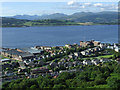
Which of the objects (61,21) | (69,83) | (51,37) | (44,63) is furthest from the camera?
(61,21)

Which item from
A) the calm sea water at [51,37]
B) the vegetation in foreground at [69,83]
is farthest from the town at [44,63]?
the calm sea water at [51,37]

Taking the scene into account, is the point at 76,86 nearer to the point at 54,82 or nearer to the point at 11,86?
the point at 54,82

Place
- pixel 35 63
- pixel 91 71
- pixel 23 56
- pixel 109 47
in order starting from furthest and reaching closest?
pixel 109 47 < pixel 23 56 < pixel 35 63 < pixel 91 71

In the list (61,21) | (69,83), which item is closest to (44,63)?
(69,83)

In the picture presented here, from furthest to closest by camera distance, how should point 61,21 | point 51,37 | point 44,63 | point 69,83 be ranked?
point 61,21 → point 51,37 → point 44,63 → point 69,83

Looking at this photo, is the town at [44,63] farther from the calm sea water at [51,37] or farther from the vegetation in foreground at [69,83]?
the calm sea water at [51,37]

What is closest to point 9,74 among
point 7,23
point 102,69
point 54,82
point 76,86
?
point 54,82

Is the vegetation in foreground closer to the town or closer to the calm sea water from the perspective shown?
the town

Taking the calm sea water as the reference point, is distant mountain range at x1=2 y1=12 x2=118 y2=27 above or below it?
above

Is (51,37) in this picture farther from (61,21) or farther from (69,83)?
(61,21)

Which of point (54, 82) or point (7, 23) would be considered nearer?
point (54, 82)

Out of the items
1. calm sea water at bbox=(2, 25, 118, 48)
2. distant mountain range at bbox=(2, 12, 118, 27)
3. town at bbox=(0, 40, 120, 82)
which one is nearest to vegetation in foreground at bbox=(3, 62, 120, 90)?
town at bbox=(0, 40, 120, 82)
